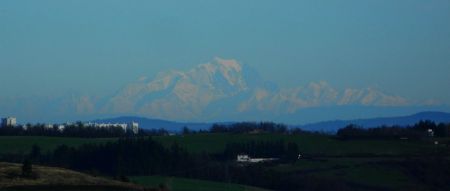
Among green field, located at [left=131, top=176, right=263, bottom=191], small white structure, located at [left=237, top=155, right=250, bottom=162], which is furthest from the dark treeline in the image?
green field, located at [left=131, top=176, right=263, bottom=191]

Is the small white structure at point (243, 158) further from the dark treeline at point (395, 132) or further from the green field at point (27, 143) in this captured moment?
the green field at point (27, 143)

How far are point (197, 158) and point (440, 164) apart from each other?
1526 inches

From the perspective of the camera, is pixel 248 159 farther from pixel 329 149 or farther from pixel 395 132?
pixel 395 132

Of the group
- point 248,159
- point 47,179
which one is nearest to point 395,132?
point 248,159

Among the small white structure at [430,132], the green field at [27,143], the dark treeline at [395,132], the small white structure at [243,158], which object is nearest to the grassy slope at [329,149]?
the green field at [27,143]

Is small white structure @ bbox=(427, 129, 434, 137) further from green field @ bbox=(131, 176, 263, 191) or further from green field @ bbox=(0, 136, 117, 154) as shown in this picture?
green field @ bbox=(131, 176, 263, 191)

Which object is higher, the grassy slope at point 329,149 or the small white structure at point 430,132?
the small white structure at point 430,132

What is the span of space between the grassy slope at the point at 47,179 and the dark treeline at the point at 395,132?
305 ft

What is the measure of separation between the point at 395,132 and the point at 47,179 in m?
107

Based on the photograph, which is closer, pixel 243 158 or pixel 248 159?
pixel 248 159

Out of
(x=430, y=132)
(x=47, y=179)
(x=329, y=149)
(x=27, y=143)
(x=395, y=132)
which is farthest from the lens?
(x=430, y=132)

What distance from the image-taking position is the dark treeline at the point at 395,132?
16238 cm

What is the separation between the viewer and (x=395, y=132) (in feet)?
553

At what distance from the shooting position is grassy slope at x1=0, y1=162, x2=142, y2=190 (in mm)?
67875
